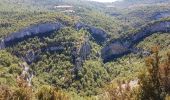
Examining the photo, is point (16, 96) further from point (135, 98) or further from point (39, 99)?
point (135, 98)

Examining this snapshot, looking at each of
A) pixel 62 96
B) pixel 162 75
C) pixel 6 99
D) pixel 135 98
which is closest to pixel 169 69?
pixel 162 75

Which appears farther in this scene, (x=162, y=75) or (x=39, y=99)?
(x=39, y=99)

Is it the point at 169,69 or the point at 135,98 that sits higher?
the point at 169,69

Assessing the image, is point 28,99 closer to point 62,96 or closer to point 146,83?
point 62,96

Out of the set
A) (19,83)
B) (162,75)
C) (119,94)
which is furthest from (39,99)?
(162,75)

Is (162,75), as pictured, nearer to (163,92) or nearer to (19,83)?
(163,92)

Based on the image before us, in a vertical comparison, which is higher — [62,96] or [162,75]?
[162,75]

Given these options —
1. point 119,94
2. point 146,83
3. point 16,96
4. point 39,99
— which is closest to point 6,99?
point 16,96

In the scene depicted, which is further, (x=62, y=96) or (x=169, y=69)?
(x=62, y=96)
